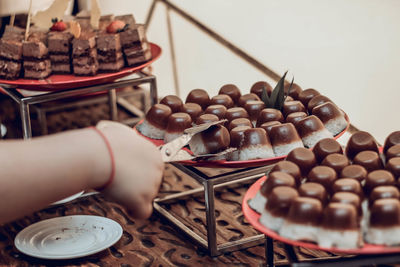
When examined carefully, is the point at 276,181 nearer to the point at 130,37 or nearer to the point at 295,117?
the point at 295,117

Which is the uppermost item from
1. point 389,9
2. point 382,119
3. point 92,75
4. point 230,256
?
point 389,9

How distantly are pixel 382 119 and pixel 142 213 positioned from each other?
142cm

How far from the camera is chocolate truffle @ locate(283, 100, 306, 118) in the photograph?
6.91 feet

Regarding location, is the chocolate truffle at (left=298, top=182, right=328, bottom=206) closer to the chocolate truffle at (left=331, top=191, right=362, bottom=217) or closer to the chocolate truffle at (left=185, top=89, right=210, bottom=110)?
the chocolate truffle at (left=331, top=191, right=362, bottom=217)

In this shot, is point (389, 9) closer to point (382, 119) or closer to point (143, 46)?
point (382, 119)

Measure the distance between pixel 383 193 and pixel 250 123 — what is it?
27.9 inches

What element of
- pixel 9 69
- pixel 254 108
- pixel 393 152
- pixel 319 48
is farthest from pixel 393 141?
pixel 9 69

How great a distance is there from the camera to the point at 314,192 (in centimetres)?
144

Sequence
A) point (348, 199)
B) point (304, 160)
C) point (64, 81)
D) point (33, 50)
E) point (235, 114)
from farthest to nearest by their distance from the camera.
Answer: point (33, 50) < point (64, 81) < point (235, 114) < point (304, 160) < point (348, 199)

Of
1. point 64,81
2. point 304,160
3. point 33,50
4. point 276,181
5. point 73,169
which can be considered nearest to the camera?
point 73,169

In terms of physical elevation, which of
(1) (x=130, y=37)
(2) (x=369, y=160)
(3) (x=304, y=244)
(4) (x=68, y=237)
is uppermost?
(1) (x=130, y=37)

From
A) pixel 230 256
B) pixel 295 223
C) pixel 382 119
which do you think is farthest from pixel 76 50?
pixel 295 223

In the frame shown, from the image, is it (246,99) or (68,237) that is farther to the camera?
(246,99)

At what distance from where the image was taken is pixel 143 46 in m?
2.71
